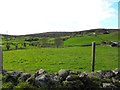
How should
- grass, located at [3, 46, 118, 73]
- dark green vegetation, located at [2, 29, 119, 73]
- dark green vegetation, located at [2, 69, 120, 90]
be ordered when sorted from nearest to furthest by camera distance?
dark green vegetation, located at [2, 69, 120, 90] < grass, located at [3, 46, 118, 73] < dark green vegetation, located at [2, 29, 119, 73]

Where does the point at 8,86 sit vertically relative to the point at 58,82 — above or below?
below

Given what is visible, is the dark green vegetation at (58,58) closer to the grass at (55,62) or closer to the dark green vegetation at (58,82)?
the grass at (55,62)

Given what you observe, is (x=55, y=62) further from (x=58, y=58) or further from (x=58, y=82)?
(x=58, y=82)

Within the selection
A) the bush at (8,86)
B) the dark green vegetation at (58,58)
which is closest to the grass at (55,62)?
the dark green vegetation at (58,58)

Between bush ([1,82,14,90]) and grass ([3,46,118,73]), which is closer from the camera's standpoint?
bush ([1,82,14,90])

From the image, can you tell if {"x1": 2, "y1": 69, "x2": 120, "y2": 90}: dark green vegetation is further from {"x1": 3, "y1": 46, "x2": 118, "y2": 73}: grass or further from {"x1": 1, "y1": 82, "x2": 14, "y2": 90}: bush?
{"x1": 3, "y1": 46, "x2": 118, "y2": 73}: grass

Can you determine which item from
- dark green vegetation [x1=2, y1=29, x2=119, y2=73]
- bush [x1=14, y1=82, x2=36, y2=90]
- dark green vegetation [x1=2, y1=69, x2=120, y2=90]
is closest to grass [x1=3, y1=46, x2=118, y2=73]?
dark green vegetation [x1=2, y1=29, x2=119, y2=73]

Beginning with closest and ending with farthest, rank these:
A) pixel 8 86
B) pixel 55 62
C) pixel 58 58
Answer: pixel 8 86 → pixel 55 62 → pixel 58 58

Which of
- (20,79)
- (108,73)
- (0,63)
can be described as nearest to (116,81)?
(108,73)

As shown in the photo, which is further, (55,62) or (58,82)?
(55,62)

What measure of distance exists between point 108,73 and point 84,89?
170 centimetres

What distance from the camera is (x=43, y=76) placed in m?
10.5

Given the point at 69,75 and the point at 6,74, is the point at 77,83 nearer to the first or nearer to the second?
the point at 69,75

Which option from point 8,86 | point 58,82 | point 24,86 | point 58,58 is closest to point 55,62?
point 58,58
